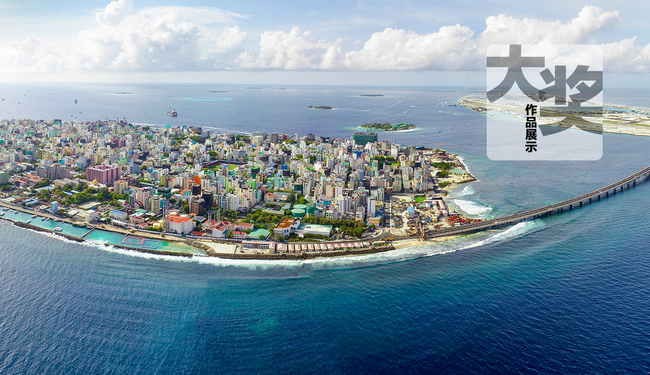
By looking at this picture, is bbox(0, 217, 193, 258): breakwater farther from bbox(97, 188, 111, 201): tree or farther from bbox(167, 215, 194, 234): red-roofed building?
bbox(97, 188, 111, 201): tree

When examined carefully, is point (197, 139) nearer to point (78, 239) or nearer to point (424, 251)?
point (78, 239)

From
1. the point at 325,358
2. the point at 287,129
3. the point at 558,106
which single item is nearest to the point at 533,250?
the point at 325,358

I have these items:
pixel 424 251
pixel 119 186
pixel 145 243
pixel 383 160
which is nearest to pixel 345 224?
pixel 424 251

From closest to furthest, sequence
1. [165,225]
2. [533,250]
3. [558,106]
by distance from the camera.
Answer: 1. [533,250]
2. [165,225]
3. [558,106]

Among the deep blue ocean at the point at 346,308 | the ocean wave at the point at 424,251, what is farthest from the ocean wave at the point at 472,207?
the deep blue ocean at the point at 346,308

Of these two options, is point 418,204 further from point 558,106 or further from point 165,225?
point 558,106

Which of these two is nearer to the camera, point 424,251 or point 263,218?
point 424,251

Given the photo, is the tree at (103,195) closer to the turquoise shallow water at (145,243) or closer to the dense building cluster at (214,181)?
the dense building cluster at (214,181)
